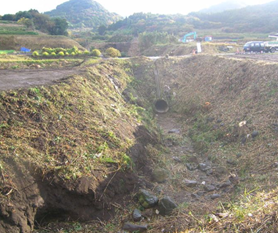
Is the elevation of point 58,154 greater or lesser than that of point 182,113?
greater

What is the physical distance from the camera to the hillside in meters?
103

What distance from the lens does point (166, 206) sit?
6172 millimetres

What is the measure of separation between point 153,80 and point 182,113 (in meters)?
4.16

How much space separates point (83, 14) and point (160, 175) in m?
120

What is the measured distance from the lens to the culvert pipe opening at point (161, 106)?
14.9m

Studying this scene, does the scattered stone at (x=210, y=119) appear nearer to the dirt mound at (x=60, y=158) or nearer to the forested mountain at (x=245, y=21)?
the dirt mound at (x=60, y=158)

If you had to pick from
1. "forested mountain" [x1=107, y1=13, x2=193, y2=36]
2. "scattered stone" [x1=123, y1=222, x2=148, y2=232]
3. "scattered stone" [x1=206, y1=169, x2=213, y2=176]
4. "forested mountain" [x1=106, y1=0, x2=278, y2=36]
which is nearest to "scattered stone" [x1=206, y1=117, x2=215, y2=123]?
"scattered stone" [x1=206, y1=169, x2=213, y2=176]

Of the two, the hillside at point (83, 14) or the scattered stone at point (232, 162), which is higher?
the hillside at point (83, 14)

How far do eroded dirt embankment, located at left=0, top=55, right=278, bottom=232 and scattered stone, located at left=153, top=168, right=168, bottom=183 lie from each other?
102 mm

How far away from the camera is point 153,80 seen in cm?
1706

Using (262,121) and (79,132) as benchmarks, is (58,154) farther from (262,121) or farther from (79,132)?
(262,121)

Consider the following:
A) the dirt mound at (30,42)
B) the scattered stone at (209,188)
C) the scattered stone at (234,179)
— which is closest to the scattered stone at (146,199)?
the scattered stone at (209,188)

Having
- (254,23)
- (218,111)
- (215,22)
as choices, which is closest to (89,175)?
(218,111)

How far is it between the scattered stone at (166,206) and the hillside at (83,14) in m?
93.4
